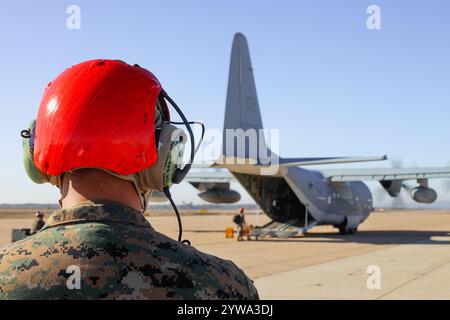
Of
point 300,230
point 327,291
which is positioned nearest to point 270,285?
point 327,291

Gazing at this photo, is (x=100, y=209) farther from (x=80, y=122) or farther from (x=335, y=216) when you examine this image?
(x=335, y=216)

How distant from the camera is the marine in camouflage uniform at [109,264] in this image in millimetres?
1681

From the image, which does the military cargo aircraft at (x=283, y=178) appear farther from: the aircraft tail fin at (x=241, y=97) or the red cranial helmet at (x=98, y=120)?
the red cranial helmet at (x=98, y=120)

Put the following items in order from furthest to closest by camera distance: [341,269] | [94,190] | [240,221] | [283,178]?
[283,178], [240,221], [341,269], [94,190]

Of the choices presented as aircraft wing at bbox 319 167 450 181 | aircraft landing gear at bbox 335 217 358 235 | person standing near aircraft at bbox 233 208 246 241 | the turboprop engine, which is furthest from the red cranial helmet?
aircraft landing gear at bbox 335 217 358 235

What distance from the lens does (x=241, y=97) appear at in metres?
22.2

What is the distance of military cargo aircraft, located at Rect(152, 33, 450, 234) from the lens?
2188 cm

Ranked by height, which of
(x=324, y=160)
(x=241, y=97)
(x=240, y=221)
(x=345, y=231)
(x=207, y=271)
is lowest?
(x=345, y=231)

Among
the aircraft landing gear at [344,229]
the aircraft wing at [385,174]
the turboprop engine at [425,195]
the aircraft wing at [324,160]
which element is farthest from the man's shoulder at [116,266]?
the aircraft landing gear at [344,229]

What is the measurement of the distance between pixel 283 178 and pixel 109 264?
985 inches

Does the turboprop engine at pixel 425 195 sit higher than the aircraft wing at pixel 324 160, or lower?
lower

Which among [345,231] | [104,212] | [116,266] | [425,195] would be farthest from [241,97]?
[116,266]

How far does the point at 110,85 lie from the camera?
6.27ft

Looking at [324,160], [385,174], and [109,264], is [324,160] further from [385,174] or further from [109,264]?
[109,264]
